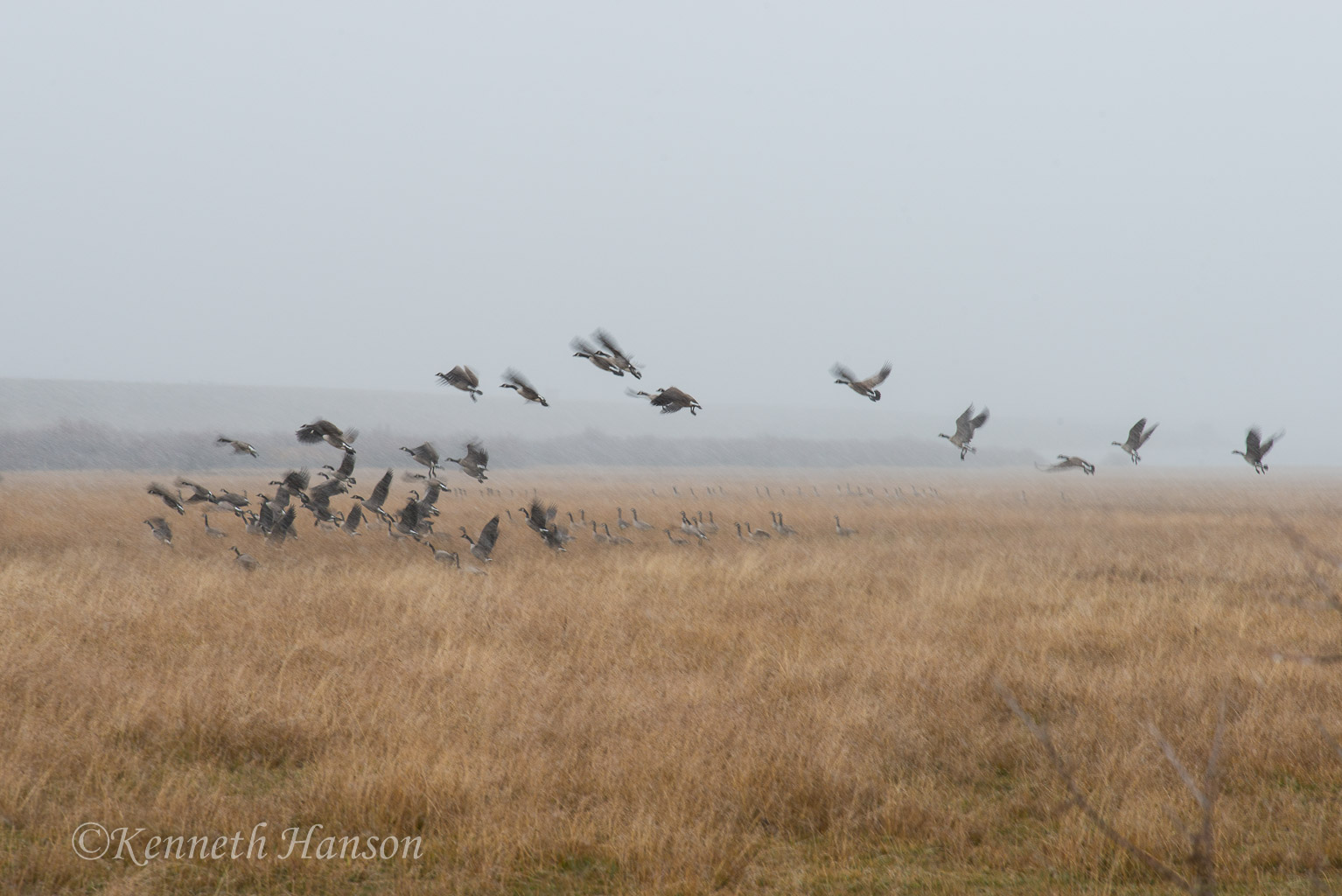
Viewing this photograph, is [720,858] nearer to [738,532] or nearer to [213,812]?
[213,812]

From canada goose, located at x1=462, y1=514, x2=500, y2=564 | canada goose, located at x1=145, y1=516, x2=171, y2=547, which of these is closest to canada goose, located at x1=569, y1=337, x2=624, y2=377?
canada goose, located at x1=462, y1=514, x2=500, y2=564

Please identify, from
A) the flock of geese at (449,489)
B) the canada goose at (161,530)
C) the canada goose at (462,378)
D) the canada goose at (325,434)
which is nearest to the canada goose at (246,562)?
the flock of geese at (449,489)

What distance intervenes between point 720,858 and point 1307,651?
945 centimetres

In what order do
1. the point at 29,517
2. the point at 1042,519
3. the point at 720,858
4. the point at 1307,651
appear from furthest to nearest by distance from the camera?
1. the point at 1042,519
2. the point at 29,517
3. the point at 1307,651
4. the point at 720,858

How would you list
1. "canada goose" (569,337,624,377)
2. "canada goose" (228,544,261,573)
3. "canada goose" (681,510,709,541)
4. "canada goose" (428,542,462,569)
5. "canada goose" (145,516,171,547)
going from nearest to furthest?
"canada goose" (569,337,624,377) < "canada goose" (228,544,261,573) < "canada goose" (428,542,462,569) < "canada goose" (145,516,171,547) < "canada goose" (681,510,709,541)

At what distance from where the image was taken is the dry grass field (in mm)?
5730

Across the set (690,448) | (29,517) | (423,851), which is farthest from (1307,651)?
(690,448)

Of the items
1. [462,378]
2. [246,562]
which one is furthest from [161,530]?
[462,378]

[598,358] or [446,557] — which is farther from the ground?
[598,358]

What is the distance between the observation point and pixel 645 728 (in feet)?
24.8

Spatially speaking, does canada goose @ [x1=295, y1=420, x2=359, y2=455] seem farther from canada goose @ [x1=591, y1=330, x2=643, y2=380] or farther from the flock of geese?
canada goose @ [x1=591, y1=330, x2=643, y2=380]

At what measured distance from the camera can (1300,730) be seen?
7.80 m

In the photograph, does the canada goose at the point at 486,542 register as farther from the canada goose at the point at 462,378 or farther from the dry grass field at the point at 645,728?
the canada goose at the point at 462,378

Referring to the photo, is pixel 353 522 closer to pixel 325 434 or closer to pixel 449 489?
pixel 449 489
